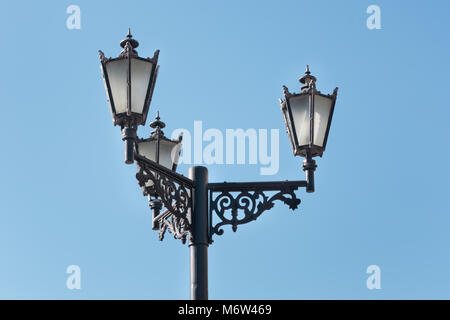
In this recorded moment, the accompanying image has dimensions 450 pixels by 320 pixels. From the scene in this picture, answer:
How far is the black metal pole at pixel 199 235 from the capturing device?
10.2 meters

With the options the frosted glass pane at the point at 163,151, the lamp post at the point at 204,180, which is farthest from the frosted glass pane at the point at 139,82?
the frosted glass pane at the point at 163,151

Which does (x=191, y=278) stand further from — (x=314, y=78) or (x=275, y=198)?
(x=314, y=78)

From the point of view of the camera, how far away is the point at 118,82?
9922mm

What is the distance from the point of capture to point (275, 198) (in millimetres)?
10477

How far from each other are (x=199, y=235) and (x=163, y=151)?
1.50 m

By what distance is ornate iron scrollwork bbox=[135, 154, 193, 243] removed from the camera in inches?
389

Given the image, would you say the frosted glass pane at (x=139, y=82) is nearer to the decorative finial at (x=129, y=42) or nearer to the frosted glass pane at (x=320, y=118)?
the decorative finial at (x=129, y=42)

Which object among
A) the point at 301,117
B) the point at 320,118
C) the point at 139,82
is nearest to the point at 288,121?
the point at 301,117

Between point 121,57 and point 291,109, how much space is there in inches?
62.3

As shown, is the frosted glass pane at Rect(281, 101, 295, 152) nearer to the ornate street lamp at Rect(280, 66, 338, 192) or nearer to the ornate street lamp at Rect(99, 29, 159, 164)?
the ornate street lamp at Rect(280, 66, 338, 192)

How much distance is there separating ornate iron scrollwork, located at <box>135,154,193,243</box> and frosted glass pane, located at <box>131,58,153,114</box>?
44 centimetres

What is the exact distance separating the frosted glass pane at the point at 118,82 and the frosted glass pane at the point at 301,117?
154 cm

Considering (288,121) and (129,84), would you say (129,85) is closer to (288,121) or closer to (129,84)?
(129,84)
